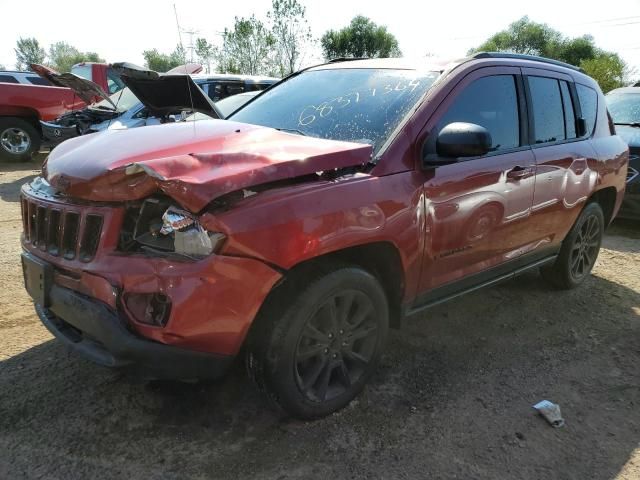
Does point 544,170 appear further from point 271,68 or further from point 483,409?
point 271,68

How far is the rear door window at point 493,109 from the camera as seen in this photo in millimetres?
3064

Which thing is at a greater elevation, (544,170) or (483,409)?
(544,170)

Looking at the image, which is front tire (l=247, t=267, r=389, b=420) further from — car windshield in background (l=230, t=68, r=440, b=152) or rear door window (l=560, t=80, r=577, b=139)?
rear door window (l=560, t=80, r=577, b=139)

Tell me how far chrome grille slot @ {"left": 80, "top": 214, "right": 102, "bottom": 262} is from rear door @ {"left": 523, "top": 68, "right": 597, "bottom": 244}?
2752 mm

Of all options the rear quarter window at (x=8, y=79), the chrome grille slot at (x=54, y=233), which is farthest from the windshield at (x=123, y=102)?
the chrome grille slot at (x=54, y=233)

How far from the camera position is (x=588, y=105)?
4297 millimetres

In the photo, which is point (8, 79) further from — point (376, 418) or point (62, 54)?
point (62, 54)

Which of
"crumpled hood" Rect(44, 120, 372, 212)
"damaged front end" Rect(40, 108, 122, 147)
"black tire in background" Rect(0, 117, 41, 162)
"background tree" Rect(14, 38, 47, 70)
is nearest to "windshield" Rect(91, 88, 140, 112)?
"damaged front end" Rect(40, 108, 122, 147)

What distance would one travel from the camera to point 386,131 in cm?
278

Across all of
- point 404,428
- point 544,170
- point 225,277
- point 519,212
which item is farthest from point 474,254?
point 225,277

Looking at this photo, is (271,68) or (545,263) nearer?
(545,263)

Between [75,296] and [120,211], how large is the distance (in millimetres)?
421

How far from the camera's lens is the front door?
286 cm

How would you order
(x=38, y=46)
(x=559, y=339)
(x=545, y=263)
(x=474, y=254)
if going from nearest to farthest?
1. (x=474, y=254)
2. (x=559, y=339)
3. (x=545, y=263)
4. (x=38, y=46)
